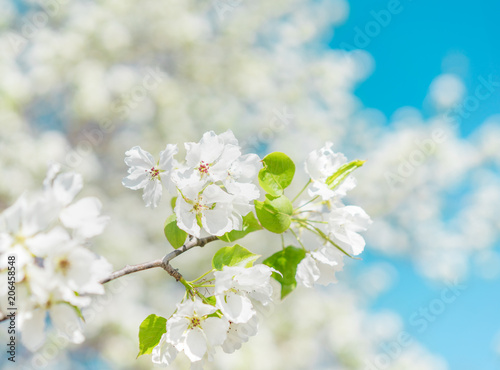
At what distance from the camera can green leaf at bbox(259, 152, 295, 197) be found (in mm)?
716

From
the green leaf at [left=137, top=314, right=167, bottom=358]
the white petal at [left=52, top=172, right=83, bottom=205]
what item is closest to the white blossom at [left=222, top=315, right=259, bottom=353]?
the green leaf at [left=137, top=314, right=167, bottom=358]

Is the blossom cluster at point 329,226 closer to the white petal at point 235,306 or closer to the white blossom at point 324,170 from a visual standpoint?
the white blossom at point 324,170

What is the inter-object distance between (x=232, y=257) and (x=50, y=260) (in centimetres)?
28

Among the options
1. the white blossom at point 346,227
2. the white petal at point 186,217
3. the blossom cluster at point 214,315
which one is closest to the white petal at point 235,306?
the blossom cluster at point 214,315

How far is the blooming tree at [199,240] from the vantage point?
20.0 inches

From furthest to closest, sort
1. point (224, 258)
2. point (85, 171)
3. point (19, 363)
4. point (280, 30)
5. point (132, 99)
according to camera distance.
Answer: point (280, 30) < point (132, 99) < point (85, 171) < point (19, 363) < point (224, 258)

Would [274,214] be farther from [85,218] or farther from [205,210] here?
[85,218]

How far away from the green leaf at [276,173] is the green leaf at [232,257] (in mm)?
102

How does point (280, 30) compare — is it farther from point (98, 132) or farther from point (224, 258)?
point (224, 258)

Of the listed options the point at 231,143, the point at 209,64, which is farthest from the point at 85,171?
the point at 231,143

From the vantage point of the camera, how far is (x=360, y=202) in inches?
193

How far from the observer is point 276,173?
0.73m

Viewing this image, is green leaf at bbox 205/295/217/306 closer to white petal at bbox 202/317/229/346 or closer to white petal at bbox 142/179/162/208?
white petal at bbox 202/317/229/346

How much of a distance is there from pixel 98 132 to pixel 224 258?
12.2 ft
